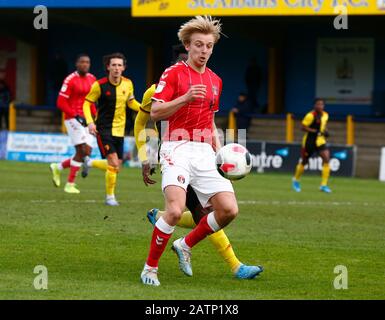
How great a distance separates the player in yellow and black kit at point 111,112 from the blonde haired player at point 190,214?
5.81 m

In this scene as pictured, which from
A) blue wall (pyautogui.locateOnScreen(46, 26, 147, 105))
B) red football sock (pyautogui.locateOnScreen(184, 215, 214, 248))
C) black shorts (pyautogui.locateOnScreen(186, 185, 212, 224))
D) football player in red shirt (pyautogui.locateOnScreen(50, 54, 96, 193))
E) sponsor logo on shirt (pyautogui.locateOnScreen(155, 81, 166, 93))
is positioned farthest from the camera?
blue wall (pyautogui.locateOnScreen(46, 26, 147, 105))

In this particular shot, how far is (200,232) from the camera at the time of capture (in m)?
9.46

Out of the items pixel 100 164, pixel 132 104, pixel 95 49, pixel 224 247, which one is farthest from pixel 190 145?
pixel 95 49

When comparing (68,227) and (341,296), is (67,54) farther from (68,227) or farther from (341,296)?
(341,296)

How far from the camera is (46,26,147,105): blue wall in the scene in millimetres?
38344

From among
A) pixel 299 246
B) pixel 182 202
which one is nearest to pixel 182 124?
pixel 182 202

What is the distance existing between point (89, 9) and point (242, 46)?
20.8ft

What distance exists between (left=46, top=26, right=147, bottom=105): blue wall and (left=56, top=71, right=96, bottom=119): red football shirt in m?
18.9

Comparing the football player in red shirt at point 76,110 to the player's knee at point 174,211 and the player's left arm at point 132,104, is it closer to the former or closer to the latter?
the player's left arm at point 132,104

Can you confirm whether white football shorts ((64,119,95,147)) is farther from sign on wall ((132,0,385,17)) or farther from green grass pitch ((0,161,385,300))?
sign on wall ((132,0,385,17))

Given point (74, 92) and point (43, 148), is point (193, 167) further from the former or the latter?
point (43, 148)

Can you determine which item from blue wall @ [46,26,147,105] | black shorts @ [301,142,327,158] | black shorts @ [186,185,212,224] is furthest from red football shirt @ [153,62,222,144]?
blue wall @ [46,26,147,105]

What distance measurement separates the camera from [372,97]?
33750mm

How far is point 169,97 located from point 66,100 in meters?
9.75
